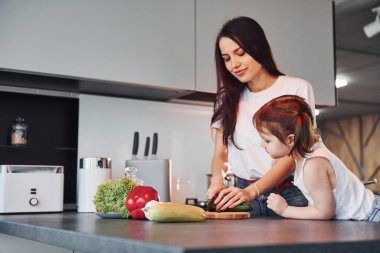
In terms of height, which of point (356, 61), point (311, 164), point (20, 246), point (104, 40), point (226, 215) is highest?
point (356, 61)

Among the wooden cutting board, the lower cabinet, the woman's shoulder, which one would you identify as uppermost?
the woman's shoulder

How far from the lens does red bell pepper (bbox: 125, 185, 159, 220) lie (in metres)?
1.32

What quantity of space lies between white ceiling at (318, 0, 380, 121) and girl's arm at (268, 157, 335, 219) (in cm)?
171

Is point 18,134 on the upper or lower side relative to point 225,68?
lower

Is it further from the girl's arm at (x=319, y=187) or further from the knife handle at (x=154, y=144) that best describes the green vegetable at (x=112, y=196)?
the knife handle at (x=154, y=144)

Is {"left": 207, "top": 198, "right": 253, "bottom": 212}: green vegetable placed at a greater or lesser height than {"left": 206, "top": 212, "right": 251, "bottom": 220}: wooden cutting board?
greater

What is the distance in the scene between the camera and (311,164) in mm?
1295

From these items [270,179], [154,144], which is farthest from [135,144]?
[270,179]

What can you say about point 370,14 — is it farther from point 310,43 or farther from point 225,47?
point 225,47

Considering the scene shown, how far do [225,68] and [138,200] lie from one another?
651 mm

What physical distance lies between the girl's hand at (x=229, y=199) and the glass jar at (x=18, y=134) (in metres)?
0.97

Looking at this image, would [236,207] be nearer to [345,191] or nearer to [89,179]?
[345,191]

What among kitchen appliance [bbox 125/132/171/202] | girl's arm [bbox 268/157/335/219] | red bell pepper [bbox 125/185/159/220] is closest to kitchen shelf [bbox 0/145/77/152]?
kitchen appliance [bbox 125/132/171/202]

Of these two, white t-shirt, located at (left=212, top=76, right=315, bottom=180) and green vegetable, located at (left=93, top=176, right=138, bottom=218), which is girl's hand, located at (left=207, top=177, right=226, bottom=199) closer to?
white t-shirt, located at (left=212, top=76, right=315, bottom=180)
